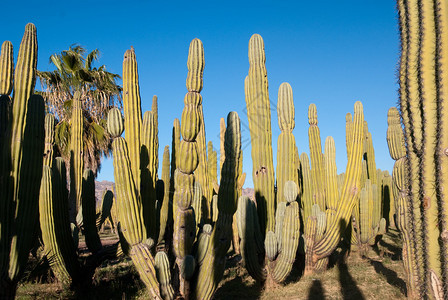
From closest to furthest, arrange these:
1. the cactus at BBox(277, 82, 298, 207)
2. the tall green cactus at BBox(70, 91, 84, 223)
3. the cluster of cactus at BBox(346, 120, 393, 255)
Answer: the cactus at BBox(277, 82, 298, 207)
the tall green cactus at BBox(70, 91, 84, 223)
the cluster of cactus at BBox(346, 120, 393, 255)

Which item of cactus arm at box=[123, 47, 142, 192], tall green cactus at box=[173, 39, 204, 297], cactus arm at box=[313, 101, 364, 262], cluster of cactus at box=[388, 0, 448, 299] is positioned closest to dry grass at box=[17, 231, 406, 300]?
cactus arm at box=[313, 101, 364, 262]

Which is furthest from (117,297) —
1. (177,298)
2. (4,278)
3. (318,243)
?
(318,243)

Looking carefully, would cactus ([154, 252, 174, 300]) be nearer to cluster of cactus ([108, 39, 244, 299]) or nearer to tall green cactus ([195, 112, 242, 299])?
cluster of cactus ([108, 39, 244, 299])

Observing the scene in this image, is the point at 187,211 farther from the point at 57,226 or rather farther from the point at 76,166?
the point at 76,166

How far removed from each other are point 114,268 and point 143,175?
3858mm

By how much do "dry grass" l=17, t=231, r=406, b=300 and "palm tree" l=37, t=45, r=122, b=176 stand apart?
26.0 feet

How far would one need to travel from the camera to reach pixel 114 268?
9125mm

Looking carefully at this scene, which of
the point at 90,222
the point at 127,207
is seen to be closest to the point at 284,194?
the point at 127,207

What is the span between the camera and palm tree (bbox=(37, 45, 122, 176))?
1533 cm

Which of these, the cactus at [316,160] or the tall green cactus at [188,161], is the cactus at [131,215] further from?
the cactus at [316,160]

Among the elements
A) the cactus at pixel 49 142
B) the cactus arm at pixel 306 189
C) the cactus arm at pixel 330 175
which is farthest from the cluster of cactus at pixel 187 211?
the cactus arm at pixel 306 189

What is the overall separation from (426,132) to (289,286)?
18.1ft

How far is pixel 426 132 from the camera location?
2.61 m

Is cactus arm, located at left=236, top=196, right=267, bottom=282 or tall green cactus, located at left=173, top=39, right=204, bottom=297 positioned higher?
tall green cactus, located at left=173, top=39, right=204, bottom=297
